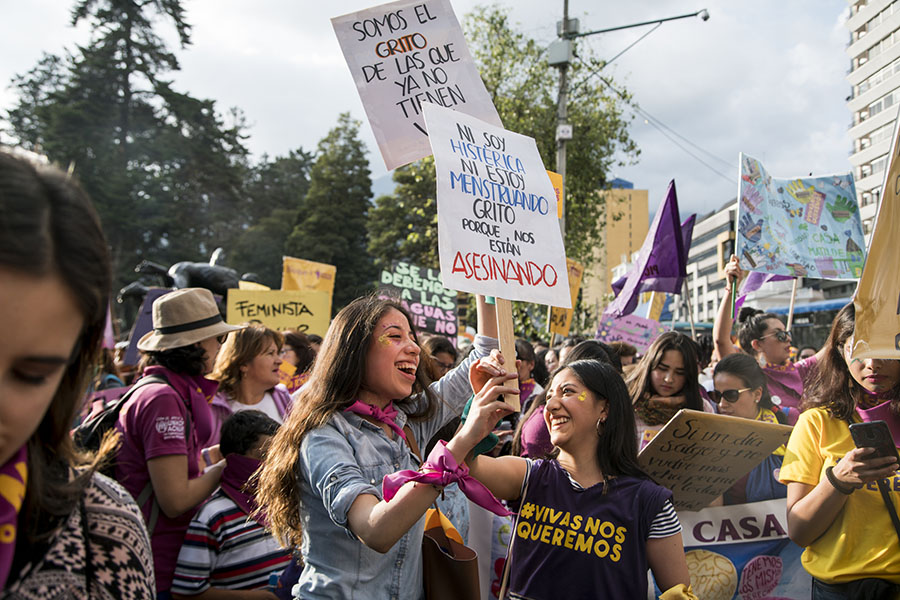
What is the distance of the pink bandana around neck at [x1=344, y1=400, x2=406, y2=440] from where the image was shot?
217 centimetres

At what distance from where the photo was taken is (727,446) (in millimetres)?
2996

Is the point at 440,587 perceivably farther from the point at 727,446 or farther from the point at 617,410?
the point at 727,446

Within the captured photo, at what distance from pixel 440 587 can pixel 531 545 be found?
46 centimetres

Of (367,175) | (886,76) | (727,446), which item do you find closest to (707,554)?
(727,446)

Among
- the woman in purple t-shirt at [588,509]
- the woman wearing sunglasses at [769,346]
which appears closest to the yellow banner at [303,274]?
the woman wearing sunglasses at [769,346]

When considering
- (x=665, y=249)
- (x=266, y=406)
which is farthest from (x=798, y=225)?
(x=266, y=406)

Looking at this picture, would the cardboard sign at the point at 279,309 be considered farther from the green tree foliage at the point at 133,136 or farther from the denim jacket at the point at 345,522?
the green tree foliage at the point at 133,136

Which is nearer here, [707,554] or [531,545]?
[531,545]

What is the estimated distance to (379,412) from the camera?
7.27 ft

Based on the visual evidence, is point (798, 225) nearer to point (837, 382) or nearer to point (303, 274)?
point (837, 382)

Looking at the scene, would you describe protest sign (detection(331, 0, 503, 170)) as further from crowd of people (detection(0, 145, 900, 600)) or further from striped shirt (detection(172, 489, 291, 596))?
striped shirt (detection(172, 489, 291, 596))

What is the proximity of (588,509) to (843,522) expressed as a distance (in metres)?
1.02

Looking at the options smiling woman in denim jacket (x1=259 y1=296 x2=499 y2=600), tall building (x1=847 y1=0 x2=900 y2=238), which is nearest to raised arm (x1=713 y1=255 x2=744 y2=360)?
smiling woman in denim jacket (x1=259 y1=296 x2=499 y2=600)

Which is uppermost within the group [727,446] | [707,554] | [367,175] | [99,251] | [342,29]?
[367,175]
